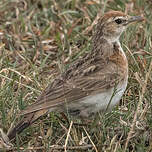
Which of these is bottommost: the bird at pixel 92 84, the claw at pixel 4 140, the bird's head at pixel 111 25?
the claw at pixel 4 140

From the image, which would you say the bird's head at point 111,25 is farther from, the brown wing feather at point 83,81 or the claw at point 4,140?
the claw at point 4,140

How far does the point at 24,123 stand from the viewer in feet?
18.6

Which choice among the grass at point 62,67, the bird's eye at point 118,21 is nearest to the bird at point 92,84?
the bird's eye at point 118,21

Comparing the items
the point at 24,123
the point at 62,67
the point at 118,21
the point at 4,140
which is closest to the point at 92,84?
the point at 24,123

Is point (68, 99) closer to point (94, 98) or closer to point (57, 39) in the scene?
point (94, 98)

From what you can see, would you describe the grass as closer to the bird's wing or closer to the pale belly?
the pale belly

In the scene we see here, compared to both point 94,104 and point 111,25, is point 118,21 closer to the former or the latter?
point 111,25

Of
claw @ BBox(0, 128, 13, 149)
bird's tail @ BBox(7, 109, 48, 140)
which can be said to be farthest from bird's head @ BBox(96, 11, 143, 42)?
claw @ BBox(0, 128, 13, 149)

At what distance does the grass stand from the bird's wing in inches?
12.1

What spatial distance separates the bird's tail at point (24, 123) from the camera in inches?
221

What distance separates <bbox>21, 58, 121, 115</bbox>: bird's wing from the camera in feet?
18.9

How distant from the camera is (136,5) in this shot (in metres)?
9.00

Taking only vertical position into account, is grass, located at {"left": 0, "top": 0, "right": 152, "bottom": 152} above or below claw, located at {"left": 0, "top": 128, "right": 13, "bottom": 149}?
below

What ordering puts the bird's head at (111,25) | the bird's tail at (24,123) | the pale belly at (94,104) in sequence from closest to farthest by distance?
the bird's tail at (24,123) < the pale belly at (94,104) < the bird's head at (111,25)
